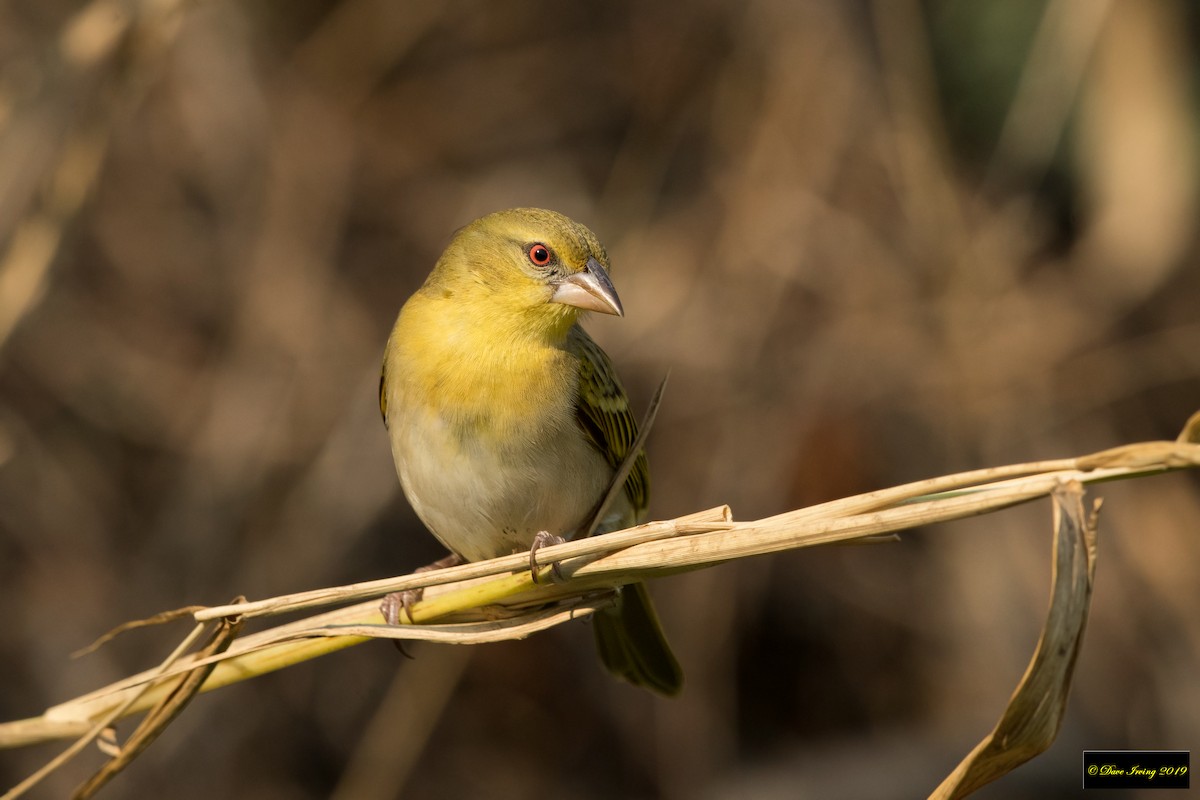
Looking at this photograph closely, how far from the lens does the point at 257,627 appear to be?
20.7 ft

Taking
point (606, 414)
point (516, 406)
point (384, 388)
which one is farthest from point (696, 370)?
point (516, 406)

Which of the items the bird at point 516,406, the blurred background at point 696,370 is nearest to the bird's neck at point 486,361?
the bird at point 516,406

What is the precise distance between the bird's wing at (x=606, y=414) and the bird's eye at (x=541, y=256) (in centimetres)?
29

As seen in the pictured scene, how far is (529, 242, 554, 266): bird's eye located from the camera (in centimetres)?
361

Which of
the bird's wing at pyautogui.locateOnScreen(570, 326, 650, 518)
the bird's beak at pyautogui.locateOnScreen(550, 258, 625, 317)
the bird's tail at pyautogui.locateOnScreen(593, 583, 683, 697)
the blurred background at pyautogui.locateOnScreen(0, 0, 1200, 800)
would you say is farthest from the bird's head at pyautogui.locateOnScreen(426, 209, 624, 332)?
the blurred background at pyautogui.locateOnScreen(0, 0, 1200, 800)

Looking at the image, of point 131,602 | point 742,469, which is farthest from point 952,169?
point 131,602

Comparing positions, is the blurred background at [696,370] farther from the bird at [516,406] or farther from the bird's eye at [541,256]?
the bird's eye at [541,256]

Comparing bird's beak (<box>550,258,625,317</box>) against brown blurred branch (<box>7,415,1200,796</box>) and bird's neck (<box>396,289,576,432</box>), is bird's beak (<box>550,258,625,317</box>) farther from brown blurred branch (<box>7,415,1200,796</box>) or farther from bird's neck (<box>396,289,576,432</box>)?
brown blurred branch (<box>7,415,1200,796</box>)

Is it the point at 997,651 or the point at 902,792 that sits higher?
the point at 997,651

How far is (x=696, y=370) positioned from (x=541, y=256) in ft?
9.35

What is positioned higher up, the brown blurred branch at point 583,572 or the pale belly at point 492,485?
the pale belly at point 492,485

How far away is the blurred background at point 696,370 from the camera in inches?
234

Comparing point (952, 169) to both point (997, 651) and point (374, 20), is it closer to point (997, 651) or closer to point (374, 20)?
point (997, 651)

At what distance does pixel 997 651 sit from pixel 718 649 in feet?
4.57
